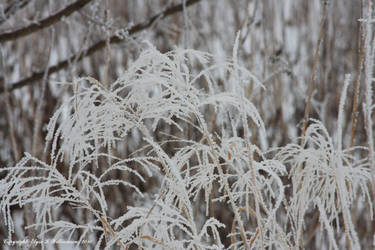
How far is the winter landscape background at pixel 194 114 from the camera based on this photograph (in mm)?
642

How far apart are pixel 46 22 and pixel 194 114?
0.58 metres

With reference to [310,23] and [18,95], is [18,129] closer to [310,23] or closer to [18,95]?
[18,95]

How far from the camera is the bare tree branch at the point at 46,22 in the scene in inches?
41.5

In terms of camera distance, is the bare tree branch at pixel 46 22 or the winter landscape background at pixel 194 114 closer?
the winter landscape background at pixel 194 114

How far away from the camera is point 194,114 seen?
69 cm

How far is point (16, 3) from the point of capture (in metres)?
1.16

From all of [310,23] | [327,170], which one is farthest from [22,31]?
[310,23]

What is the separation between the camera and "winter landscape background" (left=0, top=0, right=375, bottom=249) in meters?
0.64

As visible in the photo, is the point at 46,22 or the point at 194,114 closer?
the point at 194,114

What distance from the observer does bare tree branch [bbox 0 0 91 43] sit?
1.05 metres

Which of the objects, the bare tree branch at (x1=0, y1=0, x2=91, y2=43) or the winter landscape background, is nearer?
the winter landscape background

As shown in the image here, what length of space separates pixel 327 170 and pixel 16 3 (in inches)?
35.4

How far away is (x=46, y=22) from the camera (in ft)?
3.61

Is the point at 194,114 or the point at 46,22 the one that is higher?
the point at 46,22
